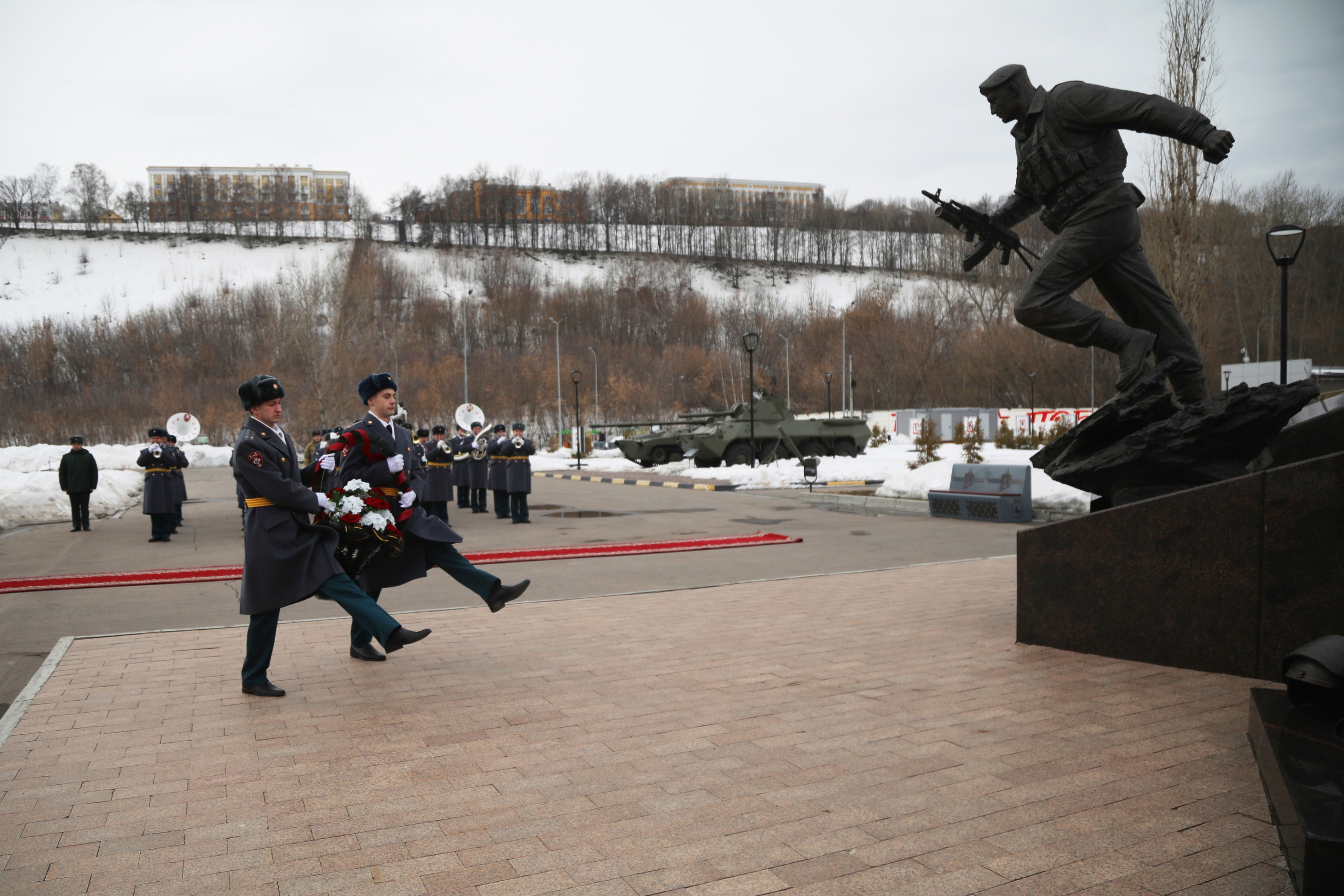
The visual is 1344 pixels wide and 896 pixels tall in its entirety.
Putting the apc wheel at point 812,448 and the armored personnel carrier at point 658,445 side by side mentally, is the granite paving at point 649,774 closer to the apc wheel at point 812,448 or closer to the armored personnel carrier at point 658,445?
the armored personnel carrier at point 658,445

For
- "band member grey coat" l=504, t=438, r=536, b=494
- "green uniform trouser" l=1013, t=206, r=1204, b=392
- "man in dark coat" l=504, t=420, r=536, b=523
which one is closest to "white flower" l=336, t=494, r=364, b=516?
"green uniform trouser" l=1013, t=206, r=1204, b=392

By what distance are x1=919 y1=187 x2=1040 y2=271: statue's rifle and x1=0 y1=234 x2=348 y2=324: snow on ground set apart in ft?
270

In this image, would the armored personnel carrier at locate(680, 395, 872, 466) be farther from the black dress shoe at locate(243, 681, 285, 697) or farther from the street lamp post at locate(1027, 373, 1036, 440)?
the black dress shoe at locate(243, 681, 285, 697)

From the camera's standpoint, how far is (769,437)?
99.1 feet

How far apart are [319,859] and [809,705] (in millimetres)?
2353

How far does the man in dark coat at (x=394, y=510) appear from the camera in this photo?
5.65 metres

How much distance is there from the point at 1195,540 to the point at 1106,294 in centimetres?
200

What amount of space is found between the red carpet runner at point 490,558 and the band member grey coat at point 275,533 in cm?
373

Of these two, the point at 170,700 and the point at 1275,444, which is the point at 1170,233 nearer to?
the point at 1275,444

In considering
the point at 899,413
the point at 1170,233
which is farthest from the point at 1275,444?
the point at 899,413

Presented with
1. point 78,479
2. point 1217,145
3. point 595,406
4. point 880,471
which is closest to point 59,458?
point 78,479

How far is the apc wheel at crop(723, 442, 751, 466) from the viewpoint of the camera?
2923 cm

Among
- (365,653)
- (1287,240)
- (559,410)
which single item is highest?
(1287,240)

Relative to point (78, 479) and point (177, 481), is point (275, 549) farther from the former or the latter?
point (78, 479)
